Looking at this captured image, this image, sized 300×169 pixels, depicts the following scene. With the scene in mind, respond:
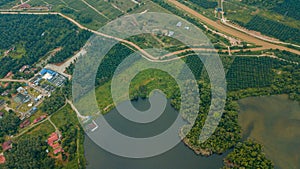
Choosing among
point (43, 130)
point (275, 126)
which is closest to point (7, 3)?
point (43, 130)

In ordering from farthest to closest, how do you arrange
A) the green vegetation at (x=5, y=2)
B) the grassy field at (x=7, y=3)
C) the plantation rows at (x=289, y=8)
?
the green vegetation at (x=5, y=2) < the grassy field at (x=7, y=3) < the plantation rows at (x=289, y=8)

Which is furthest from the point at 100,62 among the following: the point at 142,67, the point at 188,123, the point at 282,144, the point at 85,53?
the point at 282,144

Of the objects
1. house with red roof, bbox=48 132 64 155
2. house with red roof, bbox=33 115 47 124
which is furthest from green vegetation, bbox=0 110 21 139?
house with red roof, bbox=48 132 64 155

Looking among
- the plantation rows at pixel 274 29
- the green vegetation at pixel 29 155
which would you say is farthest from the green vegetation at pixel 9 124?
Result: the plantation rows at pixel 274 29

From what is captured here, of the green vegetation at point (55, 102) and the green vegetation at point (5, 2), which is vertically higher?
the green vegetation at point (5, 2)

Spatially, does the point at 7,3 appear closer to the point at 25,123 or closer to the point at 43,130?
the point at 25,123

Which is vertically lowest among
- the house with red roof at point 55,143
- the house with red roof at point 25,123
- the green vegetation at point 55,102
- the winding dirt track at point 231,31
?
the house with red roof at point 25,123

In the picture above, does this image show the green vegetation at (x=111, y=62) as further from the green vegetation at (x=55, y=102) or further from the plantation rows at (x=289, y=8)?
the plantation rows at (x=289, y=8)

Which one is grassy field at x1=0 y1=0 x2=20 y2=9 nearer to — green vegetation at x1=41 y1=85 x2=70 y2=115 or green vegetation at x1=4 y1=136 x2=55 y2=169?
green vegetation at x1=41 y1=85 x2=70 y2=115
